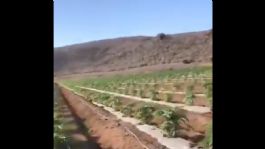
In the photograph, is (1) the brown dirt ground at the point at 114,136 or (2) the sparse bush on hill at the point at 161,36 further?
(2) the sparse bush on hill at the point at 161,36

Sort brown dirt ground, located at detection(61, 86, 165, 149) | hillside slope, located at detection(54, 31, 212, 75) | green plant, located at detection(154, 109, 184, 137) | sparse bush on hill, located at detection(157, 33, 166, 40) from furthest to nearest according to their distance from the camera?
1. sparse bush on hill, located at detection(157, 33, 166, 40)
2. hillside slope, located at detection(54, 31, 212, 75)
3. green plant, located at detection(154, 109, 184, 137)
4. brown dirt ground, located at detection(61, 86, 165, 149)

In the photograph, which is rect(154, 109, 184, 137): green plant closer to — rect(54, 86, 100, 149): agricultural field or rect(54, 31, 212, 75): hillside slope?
rect(54, 86, 100, 149): agricultural field

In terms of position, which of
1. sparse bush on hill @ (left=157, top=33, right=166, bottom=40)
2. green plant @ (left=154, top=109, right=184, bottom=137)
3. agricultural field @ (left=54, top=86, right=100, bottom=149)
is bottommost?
agricultural field @ (left=54, top=86, right=100, bottom=149)

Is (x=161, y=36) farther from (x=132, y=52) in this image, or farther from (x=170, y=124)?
(x=170, y=124)

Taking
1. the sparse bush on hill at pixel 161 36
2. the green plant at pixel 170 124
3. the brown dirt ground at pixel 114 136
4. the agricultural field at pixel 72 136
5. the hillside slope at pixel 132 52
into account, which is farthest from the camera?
the sparse bush on hill at pixel 161 36

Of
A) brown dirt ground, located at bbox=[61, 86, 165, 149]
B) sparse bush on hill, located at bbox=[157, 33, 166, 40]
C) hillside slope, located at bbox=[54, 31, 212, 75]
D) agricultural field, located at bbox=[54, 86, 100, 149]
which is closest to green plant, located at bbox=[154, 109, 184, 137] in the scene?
brown dirt ground, located at bbox=[61, 86, 165, 149]

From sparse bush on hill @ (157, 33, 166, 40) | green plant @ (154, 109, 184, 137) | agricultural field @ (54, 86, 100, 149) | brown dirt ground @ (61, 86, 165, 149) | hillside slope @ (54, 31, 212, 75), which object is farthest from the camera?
sparse bush on hill @ (157, 33, 166, 40)

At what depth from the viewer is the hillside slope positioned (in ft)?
247

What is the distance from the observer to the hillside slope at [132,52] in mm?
75438

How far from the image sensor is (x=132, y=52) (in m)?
90.2

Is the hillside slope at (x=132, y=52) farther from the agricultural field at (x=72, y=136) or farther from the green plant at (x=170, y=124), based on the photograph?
the green plant at (x=170, y=124)

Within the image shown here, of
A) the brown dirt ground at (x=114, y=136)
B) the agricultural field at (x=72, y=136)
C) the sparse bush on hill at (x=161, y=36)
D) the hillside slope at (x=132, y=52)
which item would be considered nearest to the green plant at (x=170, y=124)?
the brown dirt ground at (x=114, y=136)

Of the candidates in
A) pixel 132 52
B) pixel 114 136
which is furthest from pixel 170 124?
pixel 132 52
